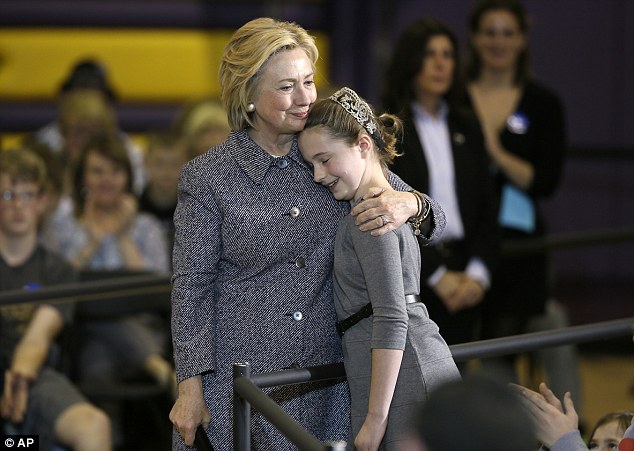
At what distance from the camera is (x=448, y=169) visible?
135 inches

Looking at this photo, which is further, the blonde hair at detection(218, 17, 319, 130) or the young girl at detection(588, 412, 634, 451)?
the young girl at detection(588, 412, 634, 451)

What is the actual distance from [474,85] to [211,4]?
247 cm

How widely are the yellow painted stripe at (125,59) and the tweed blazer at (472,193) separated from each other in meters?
2.74

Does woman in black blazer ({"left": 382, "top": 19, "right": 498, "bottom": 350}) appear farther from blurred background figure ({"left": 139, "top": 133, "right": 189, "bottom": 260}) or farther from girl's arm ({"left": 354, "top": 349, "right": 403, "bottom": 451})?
blurred background figure ({"left": 139, "top": 133, "right": 189, "bottom": 260})

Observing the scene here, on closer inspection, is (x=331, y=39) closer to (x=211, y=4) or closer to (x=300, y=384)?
(x=211, y=4)

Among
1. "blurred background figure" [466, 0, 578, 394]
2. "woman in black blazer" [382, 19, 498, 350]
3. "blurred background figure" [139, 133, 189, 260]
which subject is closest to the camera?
"woman in black blazer" [382, 19, 498, 350]

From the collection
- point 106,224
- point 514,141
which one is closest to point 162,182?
point 106,224

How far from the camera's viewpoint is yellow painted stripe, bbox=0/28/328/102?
20.1 ft

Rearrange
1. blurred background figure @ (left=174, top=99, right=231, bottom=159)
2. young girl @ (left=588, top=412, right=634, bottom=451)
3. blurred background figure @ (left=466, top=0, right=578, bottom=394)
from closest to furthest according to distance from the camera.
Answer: young girl @ (left=588, top=412, right=634, bottom=451) → blurred background figure @ (left=466, top=0, right=578, bottom=394) → blurred background figure @ (left=174, top=99, right=231, bottom=159)

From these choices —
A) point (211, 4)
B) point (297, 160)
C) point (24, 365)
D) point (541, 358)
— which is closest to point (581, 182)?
point (211, 4)

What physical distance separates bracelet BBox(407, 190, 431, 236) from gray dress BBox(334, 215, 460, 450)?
3 cm

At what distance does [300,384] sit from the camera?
2.46 meters

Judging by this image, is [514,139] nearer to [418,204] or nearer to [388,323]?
[418,204]

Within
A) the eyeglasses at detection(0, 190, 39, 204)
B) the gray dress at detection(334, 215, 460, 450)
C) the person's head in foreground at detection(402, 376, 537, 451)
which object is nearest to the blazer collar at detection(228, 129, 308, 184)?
the gray dress at detection(334, 215, 460, 450)
